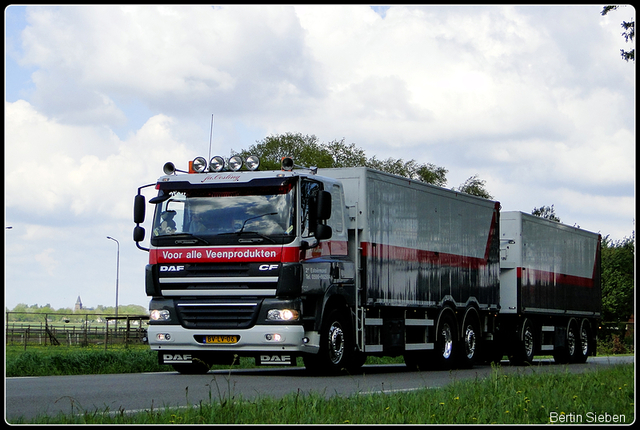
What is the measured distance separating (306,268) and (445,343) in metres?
5.41

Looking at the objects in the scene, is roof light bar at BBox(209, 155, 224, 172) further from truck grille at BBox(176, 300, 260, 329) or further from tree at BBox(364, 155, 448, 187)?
tree at BBox(364, 155, 448, 187)

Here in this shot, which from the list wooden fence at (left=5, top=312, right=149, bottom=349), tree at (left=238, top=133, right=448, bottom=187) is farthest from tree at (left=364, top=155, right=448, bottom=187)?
wooden fence at (left=5, top=312, right=149, bottom=349)

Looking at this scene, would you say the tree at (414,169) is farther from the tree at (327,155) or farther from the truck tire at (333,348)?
the truck tire at (333,348)

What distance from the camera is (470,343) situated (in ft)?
66.1

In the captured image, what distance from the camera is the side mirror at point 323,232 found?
48.6ft

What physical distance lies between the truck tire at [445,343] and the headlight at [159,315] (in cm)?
588

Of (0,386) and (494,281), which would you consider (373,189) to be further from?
(0,386)

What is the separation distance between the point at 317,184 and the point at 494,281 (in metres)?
7.54

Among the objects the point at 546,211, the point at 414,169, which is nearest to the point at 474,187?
the point at 414,169

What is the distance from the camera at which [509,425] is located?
8023mm

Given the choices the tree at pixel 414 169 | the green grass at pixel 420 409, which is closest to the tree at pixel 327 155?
the tree at pixel 414 169

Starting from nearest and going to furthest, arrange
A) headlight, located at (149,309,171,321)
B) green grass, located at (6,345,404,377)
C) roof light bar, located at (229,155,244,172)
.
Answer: headlight, located at (149,309,171,321)
roof light bar, located at (229,155,244,172)
green grass, located at (6,345,404,377)

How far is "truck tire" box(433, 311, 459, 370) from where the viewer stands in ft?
61.9

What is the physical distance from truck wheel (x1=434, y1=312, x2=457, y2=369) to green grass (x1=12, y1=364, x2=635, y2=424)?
7959 mm
